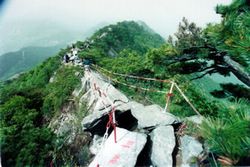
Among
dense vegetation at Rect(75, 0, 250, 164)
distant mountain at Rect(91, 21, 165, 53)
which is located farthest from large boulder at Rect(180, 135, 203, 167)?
distant mountain at Rect(91, 21, 165, 53)

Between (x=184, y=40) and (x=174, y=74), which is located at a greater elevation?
(x=184, y=40)

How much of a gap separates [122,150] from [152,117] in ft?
3.67

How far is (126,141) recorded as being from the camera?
11.4ft

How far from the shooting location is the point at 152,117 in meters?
4.30

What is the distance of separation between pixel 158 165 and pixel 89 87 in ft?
14.9

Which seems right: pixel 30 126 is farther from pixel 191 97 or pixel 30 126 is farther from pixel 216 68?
pixel 216 68

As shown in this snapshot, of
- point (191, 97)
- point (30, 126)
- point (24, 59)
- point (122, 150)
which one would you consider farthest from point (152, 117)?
point (24, 59)

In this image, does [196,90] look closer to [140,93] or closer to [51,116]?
[140,93]

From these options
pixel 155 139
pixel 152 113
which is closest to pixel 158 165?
pixel 155 139

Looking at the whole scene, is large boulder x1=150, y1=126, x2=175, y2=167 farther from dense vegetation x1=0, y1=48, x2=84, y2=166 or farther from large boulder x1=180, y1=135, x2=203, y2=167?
dense vegetation x1=0, y1=48, x2=84, y2=166

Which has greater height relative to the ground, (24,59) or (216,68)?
(216,68)

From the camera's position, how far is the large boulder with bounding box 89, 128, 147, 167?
309 cm

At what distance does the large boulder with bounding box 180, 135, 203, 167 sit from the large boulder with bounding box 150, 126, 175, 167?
0.14 metres

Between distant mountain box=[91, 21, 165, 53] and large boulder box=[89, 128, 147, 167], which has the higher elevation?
large boulder box=[89, 128, 147, 167]
